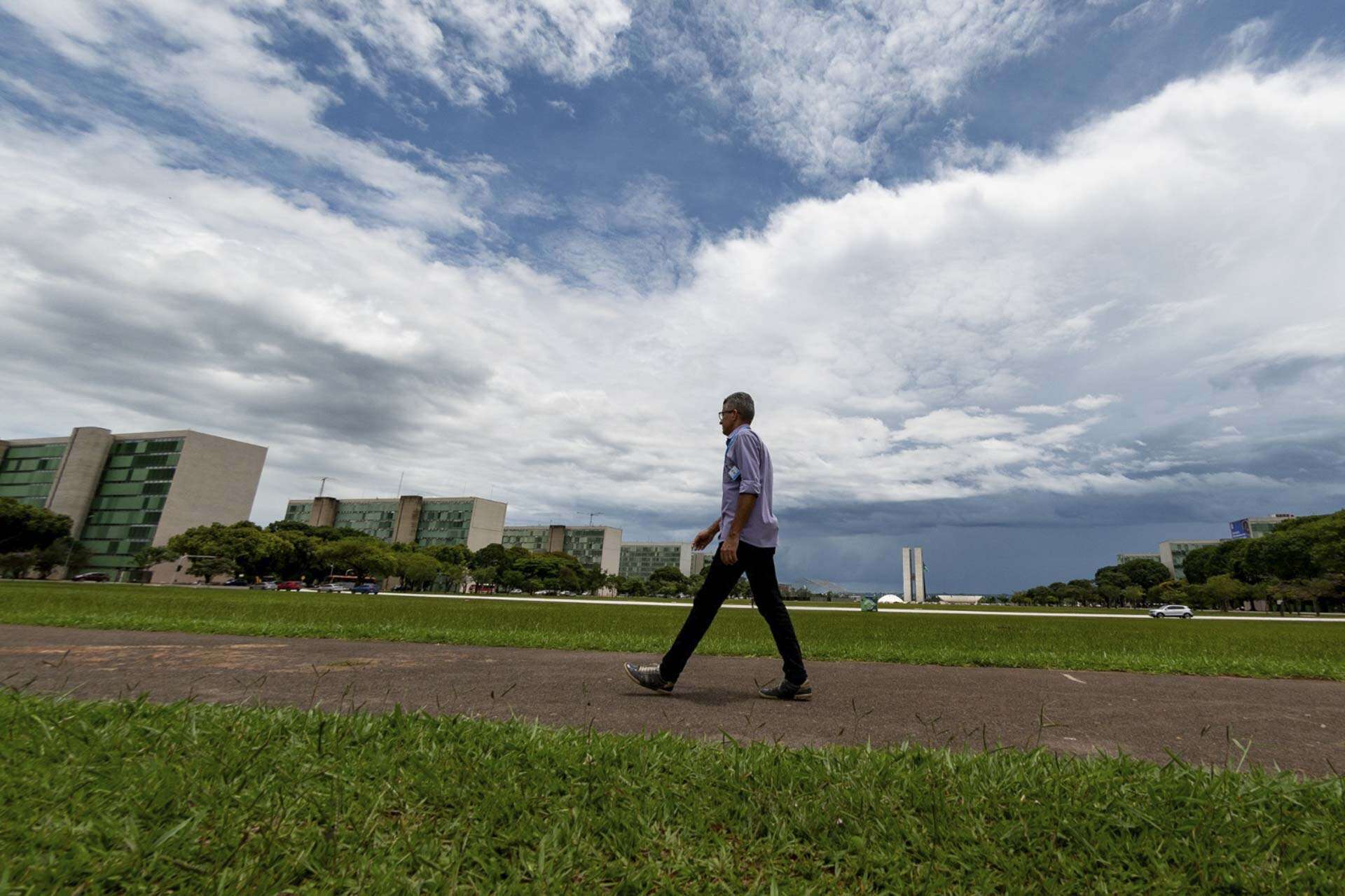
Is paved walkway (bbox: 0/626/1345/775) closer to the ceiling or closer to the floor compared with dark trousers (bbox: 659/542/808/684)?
closer to the floor

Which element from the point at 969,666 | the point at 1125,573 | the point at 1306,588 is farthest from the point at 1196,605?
the point at 969,666

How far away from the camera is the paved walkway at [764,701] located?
3.78 m

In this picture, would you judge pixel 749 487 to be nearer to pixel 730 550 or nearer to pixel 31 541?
pixel 730 550

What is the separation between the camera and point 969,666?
7.53 metres

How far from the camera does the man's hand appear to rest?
15.2ft

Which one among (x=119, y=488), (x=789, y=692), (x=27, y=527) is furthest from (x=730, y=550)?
(x=119, y=488)

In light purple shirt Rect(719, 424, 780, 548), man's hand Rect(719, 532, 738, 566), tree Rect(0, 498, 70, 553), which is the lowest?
man's hand Rect(719, 532, 738, 566)

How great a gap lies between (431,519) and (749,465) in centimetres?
18532

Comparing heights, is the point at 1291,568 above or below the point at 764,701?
above

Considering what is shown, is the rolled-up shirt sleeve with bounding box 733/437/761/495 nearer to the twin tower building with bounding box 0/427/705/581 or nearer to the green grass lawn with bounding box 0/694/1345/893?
the green grass lawn with bounding box 0/694/1345/893

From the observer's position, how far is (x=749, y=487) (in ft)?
15.6

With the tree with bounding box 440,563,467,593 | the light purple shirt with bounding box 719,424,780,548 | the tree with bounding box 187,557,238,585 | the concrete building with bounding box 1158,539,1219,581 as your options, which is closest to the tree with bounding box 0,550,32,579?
the tree with bounding box 187,557,238,585

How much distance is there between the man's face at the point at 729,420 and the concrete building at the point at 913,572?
173852 millimetres

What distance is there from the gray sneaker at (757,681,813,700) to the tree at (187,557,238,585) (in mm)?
104131
